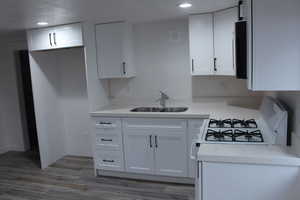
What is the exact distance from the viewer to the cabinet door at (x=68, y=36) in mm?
3180

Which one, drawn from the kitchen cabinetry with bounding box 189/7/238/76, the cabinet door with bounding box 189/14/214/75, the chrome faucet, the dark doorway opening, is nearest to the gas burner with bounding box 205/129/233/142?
the kitchen cabinetry with bounding box 189/7/238/76

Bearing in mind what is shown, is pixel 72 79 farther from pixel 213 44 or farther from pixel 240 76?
pixel 240 76

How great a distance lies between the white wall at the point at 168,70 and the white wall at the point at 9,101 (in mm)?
2171

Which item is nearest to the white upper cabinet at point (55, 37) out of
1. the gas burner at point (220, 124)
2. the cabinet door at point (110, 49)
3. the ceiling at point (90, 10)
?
the ceiling at point (90, 10)

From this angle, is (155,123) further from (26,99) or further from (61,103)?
(26,99)

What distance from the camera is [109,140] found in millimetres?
3229

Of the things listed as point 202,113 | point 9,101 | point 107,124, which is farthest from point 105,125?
point 9,101

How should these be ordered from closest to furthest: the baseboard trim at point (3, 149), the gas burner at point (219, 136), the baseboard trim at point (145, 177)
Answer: the gas burner at point (219, 136), the baseboard trim at point (145, 177), the baseboard trim at point (3, 149)

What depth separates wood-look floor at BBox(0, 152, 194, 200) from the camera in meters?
2.86

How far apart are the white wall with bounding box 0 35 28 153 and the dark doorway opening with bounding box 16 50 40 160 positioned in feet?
0.23

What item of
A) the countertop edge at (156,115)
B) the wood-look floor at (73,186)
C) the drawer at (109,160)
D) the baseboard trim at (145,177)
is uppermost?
the countertop edge at (156,115)

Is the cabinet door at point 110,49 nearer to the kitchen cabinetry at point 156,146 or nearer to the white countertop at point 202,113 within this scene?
the white countertop at point 202,113

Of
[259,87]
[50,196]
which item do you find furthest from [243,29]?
[50,196]

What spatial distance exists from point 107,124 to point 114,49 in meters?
1.01
